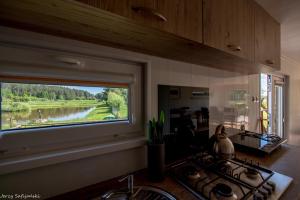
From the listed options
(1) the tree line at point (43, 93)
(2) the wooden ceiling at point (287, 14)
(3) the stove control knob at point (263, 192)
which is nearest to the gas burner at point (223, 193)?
(3) the stove control knob at point (263, 192)

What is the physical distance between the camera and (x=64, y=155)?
27.6 inches

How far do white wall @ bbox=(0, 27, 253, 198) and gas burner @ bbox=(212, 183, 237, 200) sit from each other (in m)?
0.44

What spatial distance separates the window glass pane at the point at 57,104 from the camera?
2.14ft

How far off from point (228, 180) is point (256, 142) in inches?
31.7

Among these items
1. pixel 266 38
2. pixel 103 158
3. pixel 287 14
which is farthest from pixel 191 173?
pixel 287 14

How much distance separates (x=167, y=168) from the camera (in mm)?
932

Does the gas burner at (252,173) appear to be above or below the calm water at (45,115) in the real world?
below

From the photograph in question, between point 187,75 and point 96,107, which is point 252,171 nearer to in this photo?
point 187,75

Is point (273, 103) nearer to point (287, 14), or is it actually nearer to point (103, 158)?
point (287, 14)

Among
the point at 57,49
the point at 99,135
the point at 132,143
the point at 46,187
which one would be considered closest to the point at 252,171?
the point at 132,143

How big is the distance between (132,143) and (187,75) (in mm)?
664

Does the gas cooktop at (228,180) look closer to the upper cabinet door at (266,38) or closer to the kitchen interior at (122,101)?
the kitchen interior at (122,101)

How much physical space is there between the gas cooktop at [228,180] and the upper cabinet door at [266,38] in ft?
2.57

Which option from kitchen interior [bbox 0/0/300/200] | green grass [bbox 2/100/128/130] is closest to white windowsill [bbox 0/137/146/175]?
kitchen interior [bbox 0/0/300/200]
